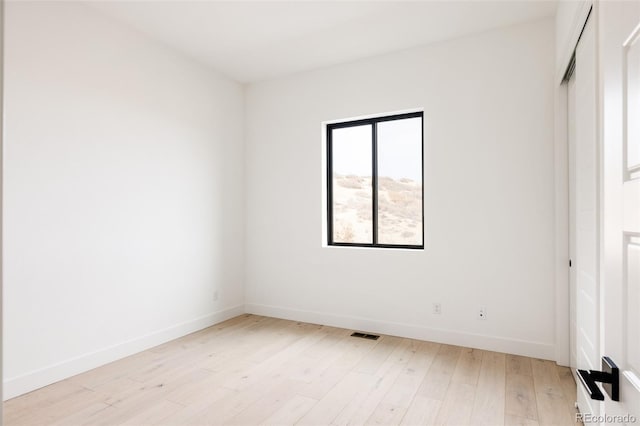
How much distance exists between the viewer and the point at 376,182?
3922 millimetres

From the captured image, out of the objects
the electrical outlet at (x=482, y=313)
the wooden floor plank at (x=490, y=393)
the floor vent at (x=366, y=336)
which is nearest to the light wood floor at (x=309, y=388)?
the wooden floor plank at (x=490, y=393)

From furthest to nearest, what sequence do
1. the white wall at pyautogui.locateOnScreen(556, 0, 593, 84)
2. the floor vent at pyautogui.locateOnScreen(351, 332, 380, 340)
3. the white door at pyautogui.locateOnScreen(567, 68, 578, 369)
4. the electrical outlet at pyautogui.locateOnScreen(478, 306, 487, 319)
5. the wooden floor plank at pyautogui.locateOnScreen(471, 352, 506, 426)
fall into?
1. the floor vent at pyautogui.locateOnScreen(351, 332, 380, 340)
2. the electrical outlet at pyautogui.locateOnScreen(478, 306, 487, 319)
3. the white door at pyautogui.locateOnScreen(567, 68, 578, 369)
4. the wooden floor plank at pyautogui.locateOnScreen(471, 352, 506, 426)
5. the white wall at pyautogui.locateOnScreen(556, 0, 593, 84)

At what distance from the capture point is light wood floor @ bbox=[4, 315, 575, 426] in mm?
2197

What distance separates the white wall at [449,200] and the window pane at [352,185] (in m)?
0.21

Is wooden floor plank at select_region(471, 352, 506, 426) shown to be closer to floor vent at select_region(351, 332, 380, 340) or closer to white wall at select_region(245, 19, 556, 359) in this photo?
white wall at select_region(245, 19, 556, 359)

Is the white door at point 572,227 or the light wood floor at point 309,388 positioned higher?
the white door at point 572,227

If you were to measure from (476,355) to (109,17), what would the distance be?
4.16 meters

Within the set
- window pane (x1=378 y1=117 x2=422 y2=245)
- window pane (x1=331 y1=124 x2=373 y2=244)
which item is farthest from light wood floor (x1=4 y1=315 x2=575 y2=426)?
window pane (x1=331 y1=124 x2=373 y2=244)

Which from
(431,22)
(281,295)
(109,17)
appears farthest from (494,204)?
(109,17)

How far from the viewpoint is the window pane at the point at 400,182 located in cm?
371

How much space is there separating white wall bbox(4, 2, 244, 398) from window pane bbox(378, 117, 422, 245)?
1.81 meters

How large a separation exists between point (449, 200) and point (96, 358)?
3254 millimetres

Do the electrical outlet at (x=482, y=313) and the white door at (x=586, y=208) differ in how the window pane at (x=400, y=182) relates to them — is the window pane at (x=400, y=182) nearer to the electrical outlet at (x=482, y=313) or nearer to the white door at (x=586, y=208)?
the electrical outlet at (x=482, y=313)

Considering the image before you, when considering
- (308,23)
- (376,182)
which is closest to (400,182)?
(376,182)
